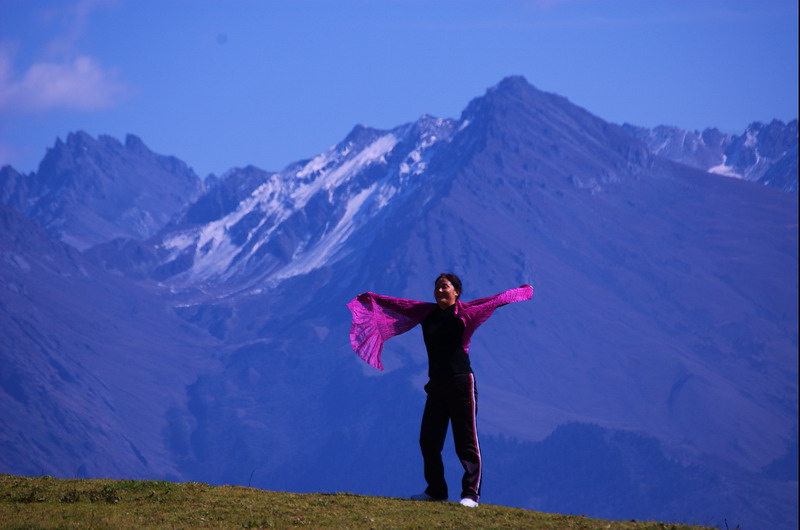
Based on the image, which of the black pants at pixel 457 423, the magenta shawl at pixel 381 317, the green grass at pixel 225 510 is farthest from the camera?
the magenta shawl at pixel 381 317

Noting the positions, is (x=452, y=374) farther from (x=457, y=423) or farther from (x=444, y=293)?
(x=444, y=293)

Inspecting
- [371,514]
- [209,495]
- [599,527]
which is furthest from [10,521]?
[599,527]

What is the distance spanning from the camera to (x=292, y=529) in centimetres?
2127

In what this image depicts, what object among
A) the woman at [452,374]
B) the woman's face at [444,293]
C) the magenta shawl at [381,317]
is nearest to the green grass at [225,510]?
the woman at [452,374]

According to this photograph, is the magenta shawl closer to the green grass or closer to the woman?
the woman

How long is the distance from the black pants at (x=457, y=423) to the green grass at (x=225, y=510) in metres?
0.72

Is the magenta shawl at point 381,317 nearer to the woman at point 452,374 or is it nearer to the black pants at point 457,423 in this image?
the woman at point 452,374

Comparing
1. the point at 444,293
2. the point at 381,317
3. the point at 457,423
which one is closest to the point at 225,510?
the point at 457,423

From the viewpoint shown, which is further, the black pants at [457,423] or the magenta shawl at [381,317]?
the magenta shawl at [381,317]

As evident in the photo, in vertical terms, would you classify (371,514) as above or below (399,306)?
below

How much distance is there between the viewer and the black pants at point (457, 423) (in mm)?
23172

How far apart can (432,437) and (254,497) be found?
384cm

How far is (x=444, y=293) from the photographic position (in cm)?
2322

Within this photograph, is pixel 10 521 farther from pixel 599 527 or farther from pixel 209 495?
pixel 599 527
